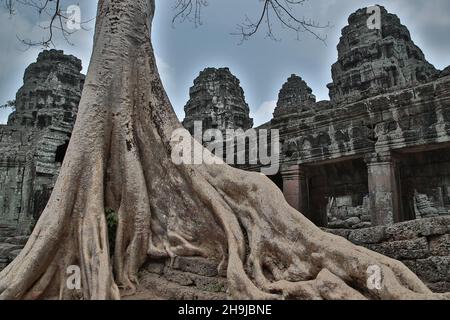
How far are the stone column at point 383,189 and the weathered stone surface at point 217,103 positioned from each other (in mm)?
9729

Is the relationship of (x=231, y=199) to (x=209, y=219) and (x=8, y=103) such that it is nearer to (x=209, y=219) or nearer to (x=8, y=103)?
(x=209, y=219)

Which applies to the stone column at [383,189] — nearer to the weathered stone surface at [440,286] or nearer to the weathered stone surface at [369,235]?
the weathered stone surface at [369,235]

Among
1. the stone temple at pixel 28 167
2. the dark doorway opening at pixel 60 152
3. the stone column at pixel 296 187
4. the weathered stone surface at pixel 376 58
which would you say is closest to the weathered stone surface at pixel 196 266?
the stone column at pixel 296 187

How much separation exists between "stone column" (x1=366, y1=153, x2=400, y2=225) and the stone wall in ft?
10.2

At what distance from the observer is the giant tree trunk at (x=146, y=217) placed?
8.19 feet

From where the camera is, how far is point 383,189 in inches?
243

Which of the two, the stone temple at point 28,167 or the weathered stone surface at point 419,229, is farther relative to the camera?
the stone temple at point 28,167

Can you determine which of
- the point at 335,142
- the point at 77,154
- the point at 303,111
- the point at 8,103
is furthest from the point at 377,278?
the point at 8,103

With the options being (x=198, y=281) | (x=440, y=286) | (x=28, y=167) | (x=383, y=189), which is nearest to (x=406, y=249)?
(x=440, y=286)

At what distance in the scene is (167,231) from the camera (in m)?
3.40

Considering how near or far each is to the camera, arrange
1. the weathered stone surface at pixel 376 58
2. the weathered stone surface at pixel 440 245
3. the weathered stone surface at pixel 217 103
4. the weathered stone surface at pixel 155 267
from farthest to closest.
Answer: the weathered stone surface at pixel 217 103, the weathered stone surface at pixel 376 58, the weathered stone surface at pixel 155 267, the weathered stone surface at pixel 440 245

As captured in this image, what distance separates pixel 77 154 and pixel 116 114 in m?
0.58

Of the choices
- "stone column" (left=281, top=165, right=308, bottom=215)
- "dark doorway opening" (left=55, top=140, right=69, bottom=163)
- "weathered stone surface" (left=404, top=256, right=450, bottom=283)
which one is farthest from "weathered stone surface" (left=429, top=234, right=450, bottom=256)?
"dark doorway opening" (left=55, top=140, right=69, bottom=163)

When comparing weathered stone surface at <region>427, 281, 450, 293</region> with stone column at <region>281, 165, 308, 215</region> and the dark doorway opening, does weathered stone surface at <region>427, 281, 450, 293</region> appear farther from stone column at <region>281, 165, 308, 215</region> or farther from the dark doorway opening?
the dark doorway opening
